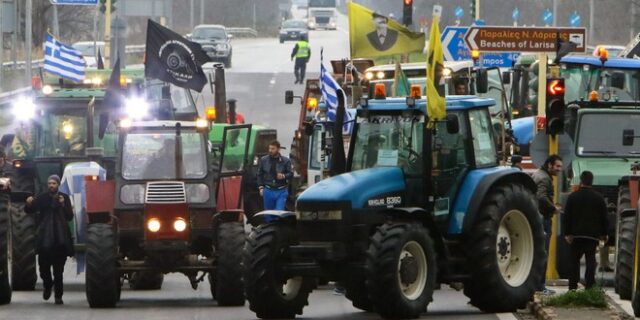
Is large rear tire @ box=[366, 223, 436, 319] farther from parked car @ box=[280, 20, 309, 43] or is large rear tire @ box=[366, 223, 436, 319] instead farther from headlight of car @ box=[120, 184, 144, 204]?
parked car @ box=[280, 20, 309, 43]

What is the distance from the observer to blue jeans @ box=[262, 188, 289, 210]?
29672 mm

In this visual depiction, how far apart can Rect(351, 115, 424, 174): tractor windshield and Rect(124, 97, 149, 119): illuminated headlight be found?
7.86m

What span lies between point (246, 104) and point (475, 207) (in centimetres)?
4024

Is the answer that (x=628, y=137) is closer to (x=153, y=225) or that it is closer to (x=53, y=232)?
(x=153, y=225)

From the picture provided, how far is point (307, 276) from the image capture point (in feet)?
65.0

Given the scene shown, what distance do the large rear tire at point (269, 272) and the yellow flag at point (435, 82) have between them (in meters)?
2.09

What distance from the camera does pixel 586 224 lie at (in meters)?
21.8

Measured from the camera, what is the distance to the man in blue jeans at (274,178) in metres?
29.6

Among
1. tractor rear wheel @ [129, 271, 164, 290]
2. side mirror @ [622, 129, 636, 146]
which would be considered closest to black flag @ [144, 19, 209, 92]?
tractor rear wheel @ [129, 271, 164, 290]

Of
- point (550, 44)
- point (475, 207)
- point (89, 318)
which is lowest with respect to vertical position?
point (89, 318)

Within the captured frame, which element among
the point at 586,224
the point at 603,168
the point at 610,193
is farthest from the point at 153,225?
the point at 603,168

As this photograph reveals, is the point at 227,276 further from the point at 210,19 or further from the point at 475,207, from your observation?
the point at 210,19

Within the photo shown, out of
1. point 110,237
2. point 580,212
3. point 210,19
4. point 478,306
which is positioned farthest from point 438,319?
point 210,19

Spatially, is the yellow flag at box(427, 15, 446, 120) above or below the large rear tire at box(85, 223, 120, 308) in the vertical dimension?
above
